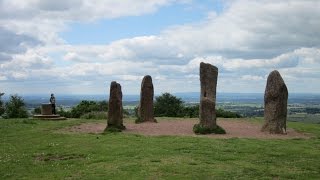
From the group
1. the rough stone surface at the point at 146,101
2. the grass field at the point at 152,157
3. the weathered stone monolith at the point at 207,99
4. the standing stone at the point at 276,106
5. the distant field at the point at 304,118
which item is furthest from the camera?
the distant field at the point at 304,118

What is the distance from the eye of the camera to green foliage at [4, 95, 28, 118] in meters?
55.5

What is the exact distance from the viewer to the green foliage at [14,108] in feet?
182

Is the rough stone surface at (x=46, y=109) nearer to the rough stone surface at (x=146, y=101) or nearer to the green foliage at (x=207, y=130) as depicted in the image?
the rough stone surface at (x=146, y=101)

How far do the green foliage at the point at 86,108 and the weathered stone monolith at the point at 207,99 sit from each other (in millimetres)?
26656

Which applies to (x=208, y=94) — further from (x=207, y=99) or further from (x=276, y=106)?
(x=276, y=106)

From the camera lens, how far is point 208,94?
3278 centimetres

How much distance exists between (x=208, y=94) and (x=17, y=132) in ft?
45.1

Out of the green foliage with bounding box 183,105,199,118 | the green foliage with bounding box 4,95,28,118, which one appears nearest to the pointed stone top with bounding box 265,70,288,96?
the green foliage with bounding box 183,105,199,118

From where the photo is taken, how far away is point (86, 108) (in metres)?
59.0

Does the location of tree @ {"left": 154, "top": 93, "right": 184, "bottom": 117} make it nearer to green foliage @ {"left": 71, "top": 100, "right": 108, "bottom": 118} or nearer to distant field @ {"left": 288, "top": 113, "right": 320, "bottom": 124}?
green foliage @ {"left": 71, "top": 100, "right": 108, "bottom": 118}

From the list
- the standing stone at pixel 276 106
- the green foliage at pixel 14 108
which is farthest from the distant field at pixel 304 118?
the standing stone at pixel 276 106

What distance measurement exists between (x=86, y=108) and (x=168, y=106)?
10.4 meters

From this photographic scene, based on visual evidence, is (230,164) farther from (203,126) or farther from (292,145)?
(203,126)

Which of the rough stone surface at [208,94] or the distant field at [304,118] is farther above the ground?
the rough stone surface at [208,94]
